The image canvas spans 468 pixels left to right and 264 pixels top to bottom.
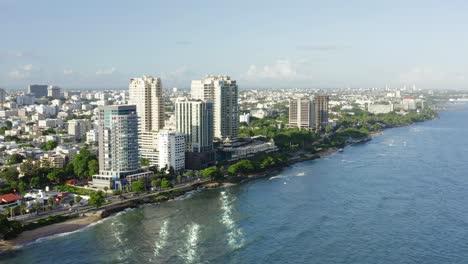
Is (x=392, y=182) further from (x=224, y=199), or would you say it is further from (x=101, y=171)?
(x=101, y=171)

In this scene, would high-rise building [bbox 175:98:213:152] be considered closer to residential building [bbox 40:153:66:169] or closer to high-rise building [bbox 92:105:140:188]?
high-rise building [bbox 92:105:140:188]

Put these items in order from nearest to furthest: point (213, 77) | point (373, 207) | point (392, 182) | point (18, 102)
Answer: point (373, 207) → point (392, 182) → point (213, 77) → point (18, 102)

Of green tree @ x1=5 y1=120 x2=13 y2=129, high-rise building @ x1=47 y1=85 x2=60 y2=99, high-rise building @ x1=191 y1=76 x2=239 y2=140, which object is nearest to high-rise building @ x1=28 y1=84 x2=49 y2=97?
high-rise building @ x1=47 y1=85 x2=60 y2=99

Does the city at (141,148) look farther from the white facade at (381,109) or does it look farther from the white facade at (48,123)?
the white facade at (381,109)

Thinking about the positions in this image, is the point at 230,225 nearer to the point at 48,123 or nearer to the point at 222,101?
the point at 222,101

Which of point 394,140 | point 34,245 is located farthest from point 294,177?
point 394,140

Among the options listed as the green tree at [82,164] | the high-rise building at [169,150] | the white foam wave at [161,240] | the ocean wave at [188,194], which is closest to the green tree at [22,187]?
the green tree at [82,164]

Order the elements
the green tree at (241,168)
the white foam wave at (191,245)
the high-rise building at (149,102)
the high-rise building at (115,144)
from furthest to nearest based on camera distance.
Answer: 1. the high-rise building at (149,102)
2. the green tree at (241,168)
3. the high-rise building at (115,144)
4. the white foam wave at (191,245)
